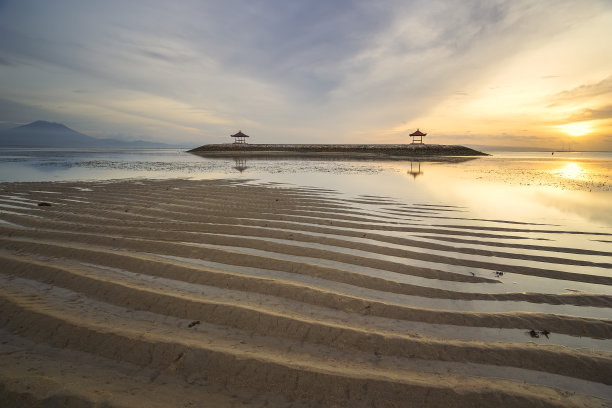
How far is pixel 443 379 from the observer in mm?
2283

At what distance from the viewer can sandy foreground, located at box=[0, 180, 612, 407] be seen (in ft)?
7.07

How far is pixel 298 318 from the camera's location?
3025 millimetres

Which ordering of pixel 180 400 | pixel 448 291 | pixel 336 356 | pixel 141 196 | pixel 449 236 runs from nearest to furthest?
pixel 180 400 → pixel 336 356 → pixel 448 291 → pixel 449 236 → pixel 141 196

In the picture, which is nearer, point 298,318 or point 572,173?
point 298,318

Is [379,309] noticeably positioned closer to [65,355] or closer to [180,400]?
[180,400]

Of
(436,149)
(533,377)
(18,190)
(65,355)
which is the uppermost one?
(436,149)

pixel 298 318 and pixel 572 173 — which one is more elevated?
pixel 572 173

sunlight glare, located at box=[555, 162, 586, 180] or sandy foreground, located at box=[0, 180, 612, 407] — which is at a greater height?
sunlight glare, located at box=[555, 162, 586, 180]

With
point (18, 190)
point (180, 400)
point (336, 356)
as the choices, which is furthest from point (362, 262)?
point (18, 190)

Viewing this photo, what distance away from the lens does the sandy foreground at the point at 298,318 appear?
7.07 feet

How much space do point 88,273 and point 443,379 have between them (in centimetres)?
435

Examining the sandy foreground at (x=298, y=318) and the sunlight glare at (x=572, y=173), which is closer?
the sandy foreground at (x=298, y=318)

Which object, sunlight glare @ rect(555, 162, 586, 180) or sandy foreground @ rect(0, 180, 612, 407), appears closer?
sandy foreground @ rect(0, 180, 612, 407)

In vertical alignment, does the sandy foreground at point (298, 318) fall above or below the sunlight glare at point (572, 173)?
below
